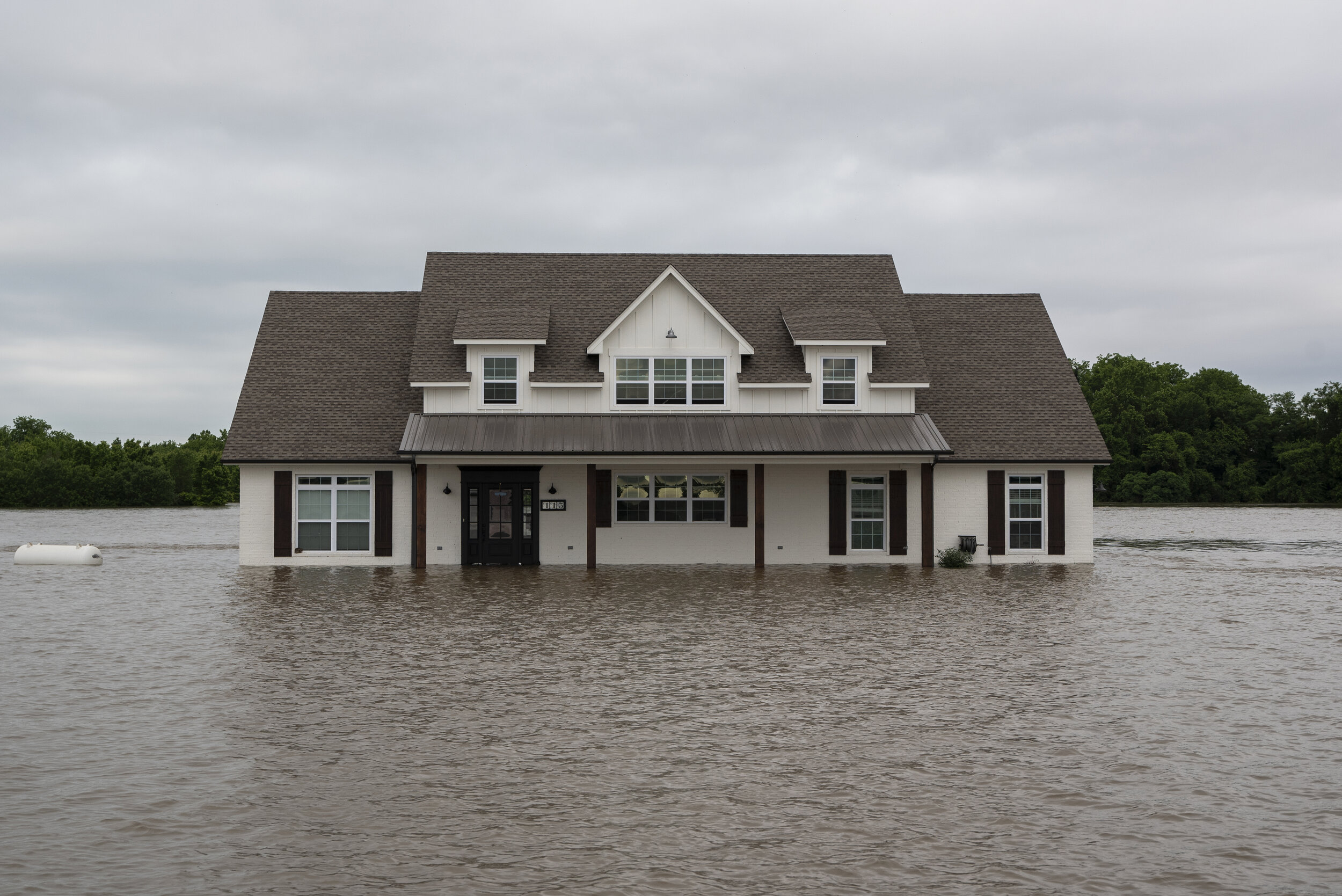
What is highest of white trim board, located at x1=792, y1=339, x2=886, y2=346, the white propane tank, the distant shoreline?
white trim board, located at x1=792, y1=339, x2=886, y2=346

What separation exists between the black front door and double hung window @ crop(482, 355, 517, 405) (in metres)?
2.29

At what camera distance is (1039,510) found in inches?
1215

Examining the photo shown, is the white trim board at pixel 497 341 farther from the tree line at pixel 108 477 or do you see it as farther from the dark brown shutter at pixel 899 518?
the tree line at pixel 108 477

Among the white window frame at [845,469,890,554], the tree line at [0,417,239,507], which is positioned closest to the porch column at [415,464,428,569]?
the white window frame at [845,469,890,554]

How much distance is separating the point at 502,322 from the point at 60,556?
1339cm

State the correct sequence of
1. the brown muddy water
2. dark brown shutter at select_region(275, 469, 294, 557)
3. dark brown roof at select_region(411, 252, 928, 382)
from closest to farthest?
1. the brown muddy water
2. dark brown shutter at select_region(275, 469, 294, 557)
3. dark brown roof at select_region(411, 252, 928, 382)

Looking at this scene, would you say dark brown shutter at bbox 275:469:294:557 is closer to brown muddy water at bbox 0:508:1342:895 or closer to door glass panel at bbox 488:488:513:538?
door glass panel at bbox 488:488:513:538

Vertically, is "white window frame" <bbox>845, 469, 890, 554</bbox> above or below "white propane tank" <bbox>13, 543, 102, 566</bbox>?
above

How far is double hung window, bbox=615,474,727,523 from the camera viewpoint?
30469mm

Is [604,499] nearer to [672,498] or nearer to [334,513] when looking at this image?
[672,498]

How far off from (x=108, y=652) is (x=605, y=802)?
10.0 m

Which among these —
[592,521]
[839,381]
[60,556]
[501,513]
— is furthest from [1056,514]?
[60,556]

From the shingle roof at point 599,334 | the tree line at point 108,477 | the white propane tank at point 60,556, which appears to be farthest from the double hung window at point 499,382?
the tree line at point 108,477

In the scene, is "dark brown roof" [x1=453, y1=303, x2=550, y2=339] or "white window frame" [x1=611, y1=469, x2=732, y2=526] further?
"white window frame" [x1=611, y1=469, x2=732, y2=526]
